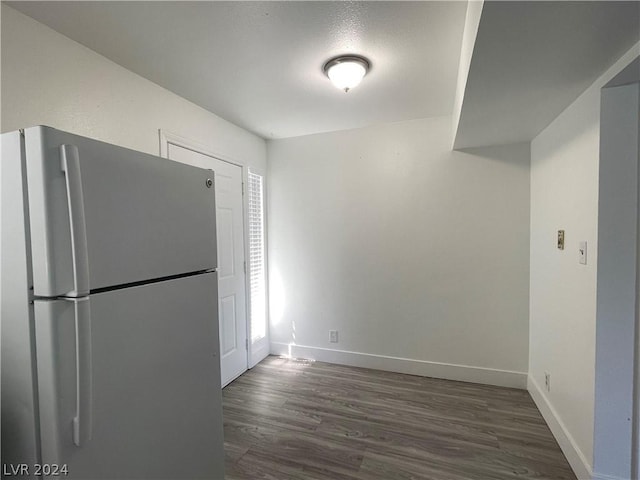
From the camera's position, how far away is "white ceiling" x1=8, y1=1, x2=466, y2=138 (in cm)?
139

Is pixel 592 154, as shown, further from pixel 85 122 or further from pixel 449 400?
pixel 85 122

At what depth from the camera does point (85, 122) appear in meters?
1.64

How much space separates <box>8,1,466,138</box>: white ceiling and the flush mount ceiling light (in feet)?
0.17

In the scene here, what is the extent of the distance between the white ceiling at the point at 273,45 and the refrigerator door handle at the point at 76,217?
38.3 inches

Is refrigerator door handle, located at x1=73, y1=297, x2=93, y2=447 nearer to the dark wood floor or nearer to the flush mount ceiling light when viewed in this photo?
the dark wood floor

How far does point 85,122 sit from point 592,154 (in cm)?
276

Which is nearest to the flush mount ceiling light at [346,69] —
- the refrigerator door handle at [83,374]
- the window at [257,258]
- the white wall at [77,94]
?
the white wall at [77,94]

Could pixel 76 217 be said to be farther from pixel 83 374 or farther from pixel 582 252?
pixel 582 252

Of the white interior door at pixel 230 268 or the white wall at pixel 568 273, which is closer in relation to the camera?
the white wall at pixel 568 273

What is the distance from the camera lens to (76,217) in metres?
0.87

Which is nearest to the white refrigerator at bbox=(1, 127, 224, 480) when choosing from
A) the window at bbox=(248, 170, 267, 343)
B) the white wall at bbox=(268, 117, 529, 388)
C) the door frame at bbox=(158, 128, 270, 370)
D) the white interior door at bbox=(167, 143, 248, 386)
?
the door frame at bbox=(158, 128, 270, 370)

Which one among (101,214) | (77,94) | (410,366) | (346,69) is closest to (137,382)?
(101,214)

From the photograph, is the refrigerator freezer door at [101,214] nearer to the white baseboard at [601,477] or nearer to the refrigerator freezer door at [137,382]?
the refrigerator freezer door at [137,382]

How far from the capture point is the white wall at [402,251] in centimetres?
260
